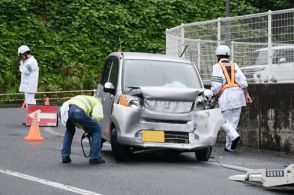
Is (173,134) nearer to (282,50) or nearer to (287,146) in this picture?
(287,146)

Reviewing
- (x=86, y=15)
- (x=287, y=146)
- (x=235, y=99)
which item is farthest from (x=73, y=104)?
(x=86, y=15)

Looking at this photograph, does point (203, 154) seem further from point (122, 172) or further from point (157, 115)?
point (122, 172)

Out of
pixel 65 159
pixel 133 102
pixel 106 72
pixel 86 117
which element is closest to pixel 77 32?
pixel 106 72

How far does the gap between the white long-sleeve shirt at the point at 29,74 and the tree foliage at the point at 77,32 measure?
387 inches

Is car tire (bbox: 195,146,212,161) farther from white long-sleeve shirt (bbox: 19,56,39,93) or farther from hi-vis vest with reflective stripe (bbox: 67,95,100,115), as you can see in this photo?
white long-sleeve shirt (bbox: 19,56,39,93)

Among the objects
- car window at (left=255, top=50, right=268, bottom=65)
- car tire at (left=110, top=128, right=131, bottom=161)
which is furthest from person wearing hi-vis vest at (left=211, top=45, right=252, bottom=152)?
car tire at (left=110, top=128, right=131, bottom=161)

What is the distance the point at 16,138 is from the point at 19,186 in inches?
212

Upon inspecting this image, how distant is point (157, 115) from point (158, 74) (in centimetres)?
111

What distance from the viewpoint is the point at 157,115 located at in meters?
10.3

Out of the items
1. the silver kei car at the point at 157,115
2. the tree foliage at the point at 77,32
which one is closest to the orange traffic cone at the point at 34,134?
the silver kei car at the point at 157,115

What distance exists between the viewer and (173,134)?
1031 cm

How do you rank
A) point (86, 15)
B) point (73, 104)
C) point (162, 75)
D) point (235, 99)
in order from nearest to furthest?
point (73, 104) → point (162, 75) → point (235, 99) → point (86, 15)

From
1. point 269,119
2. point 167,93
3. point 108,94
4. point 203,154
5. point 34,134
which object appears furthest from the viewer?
point 34,134

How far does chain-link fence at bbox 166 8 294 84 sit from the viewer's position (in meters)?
13.4
